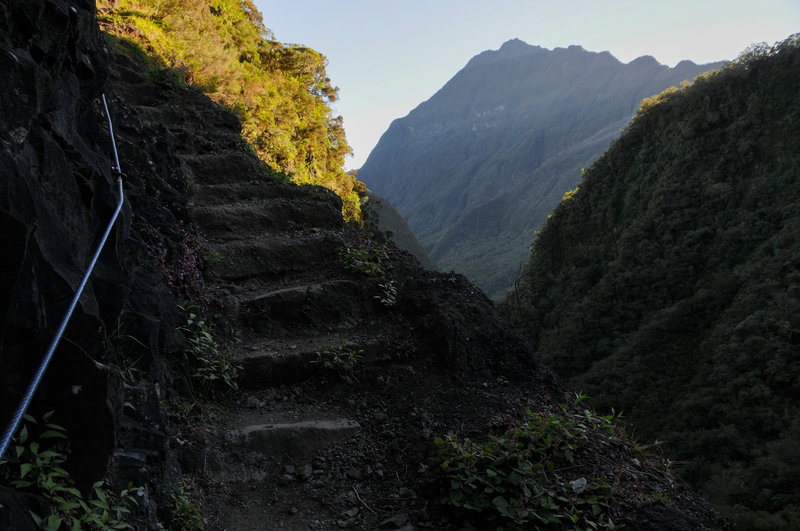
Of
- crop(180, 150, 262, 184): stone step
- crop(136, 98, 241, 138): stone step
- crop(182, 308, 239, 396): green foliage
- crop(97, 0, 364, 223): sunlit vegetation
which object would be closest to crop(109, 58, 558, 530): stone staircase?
crop(182, 308, 239, 396): green foliage

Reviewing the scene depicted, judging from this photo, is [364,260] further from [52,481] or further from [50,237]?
[52,481]

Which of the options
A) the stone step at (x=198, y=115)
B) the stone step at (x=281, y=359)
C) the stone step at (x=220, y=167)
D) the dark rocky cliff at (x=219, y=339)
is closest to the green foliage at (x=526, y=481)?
the dark rocky cliff at (x=219, y=339)

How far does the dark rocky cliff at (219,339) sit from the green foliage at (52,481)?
2.6 inches

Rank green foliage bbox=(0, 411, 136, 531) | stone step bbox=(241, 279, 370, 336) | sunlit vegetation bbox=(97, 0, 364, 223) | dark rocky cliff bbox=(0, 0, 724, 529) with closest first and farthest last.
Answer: green foliage bbox=(0, 411, 136, 531)
dark rocky cliff bbox=(0, 0, 724, 529)
stone step bbox=(241, 279, 370, 336)
sunlit vegetation bbox=(97, 0, 364, 223)

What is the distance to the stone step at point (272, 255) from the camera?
575 cm

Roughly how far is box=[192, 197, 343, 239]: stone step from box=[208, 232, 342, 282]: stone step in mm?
280

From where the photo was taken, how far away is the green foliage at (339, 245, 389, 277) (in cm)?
573

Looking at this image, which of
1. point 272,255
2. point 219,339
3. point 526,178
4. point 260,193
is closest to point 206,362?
point 219,339

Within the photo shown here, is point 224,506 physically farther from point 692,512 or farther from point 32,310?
point 692,512

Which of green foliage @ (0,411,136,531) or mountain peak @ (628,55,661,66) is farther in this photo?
mountain peak @ (628,55,661,66)

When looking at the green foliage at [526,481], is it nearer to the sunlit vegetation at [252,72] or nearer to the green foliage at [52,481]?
the green foliage at [52,481]

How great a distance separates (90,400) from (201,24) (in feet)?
41.1

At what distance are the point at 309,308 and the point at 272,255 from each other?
1.29m

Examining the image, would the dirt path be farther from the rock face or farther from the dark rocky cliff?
the rock face
